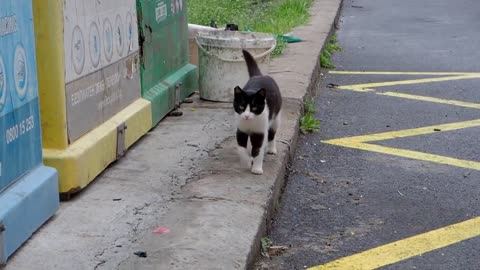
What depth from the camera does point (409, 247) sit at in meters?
4.22

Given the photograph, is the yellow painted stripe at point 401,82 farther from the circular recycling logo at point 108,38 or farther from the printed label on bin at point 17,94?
the printed label on bin at point 17,94

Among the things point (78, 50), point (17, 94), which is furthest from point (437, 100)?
point (17, 94)

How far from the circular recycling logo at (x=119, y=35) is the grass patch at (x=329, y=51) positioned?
4499 millimetres

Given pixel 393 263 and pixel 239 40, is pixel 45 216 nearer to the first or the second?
pixel 393 263

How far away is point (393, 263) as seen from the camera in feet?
13.2

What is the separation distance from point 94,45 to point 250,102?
0.95 m

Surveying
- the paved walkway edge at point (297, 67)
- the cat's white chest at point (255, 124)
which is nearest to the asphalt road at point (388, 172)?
the paved walkway edge at point (297, 67)

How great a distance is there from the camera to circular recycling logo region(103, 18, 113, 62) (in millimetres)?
4817

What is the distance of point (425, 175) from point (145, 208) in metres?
2.09

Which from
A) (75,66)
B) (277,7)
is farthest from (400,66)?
(75,66)

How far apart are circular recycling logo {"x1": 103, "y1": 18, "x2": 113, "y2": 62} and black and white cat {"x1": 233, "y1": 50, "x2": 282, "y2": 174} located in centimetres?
77

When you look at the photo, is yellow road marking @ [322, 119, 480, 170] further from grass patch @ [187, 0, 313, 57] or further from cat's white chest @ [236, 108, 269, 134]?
grass patch @ [187, 0, 313, 57]

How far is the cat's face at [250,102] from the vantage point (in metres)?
4.87

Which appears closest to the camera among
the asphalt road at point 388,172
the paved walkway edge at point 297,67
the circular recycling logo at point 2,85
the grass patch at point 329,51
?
the circular recycling logo at point 2,85
